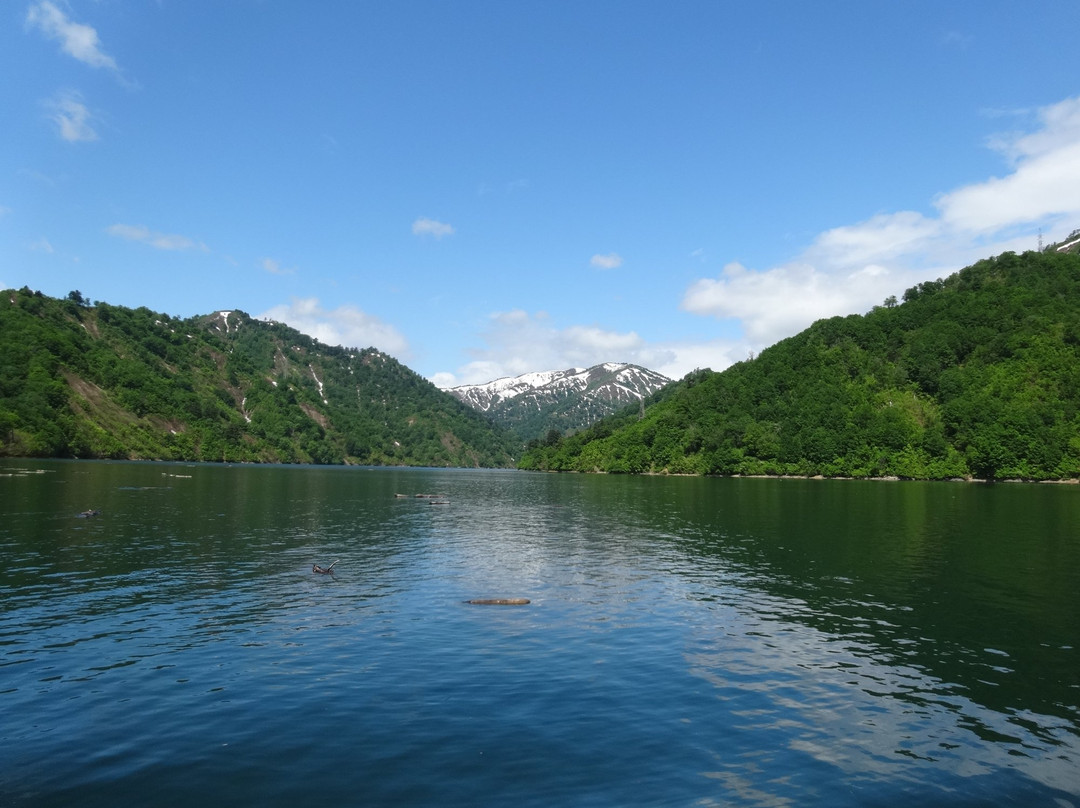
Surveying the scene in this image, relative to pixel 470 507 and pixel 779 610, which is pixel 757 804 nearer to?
pixel 779 610

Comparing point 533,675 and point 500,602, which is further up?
point 500,602

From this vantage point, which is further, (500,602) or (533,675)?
(500,602)

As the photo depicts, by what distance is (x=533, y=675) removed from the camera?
2689cm

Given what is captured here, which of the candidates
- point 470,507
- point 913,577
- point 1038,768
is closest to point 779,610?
point 913,577

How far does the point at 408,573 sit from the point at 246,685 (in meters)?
24.2

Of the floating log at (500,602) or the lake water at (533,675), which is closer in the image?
the lake water at (533,675)

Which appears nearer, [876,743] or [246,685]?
[876,743]

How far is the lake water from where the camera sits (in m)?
18.4

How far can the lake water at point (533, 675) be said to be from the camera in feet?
60.4

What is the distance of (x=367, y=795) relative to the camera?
1717 centimetres

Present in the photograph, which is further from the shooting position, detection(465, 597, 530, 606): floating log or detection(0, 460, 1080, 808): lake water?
detection(465, 597, 530, 606): floating log

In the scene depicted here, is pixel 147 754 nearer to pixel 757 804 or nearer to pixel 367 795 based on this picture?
pixel 367 795

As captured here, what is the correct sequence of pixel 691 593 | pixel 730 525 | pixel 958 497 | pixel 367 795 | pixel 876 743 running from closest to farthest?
1. pixel 367 795
2. pixel 876 743
3. pixel 691 593
4. pixel 730 525
5. pixel 958 497

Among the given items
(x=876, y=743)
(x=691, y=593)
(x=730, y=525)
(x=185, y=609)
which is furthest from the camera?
(x=730, y=525)
